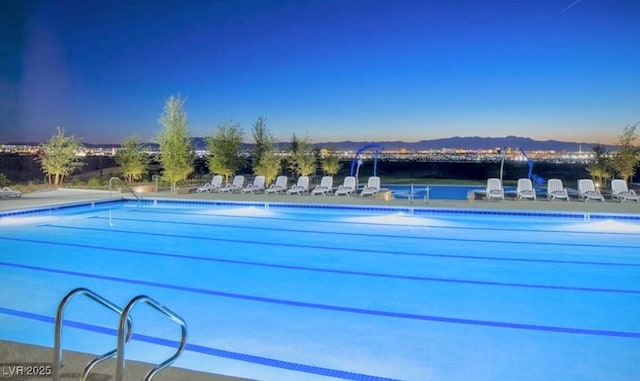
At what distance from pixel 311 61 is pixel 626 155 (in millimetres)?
11672

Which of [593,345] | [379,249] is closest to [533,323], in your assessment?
[593,345]

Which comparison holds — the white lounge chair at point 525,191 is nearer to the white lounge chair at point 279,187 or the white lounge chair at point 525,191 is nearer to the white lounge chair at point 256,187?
the white lounge chair at point 279,187

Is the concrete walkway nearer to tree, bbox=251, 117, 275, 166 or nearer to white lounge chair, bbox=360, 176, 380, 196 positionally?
white lounge chair, bbox=360, 176, 380, 196

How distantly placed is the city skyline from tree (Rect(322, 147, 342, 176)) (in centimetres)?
92

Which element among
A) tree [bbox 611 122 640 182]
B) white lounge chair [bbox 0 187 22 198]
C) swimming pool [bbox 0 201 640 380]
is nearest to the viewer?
swimming pool [bbox 0 201 640 380]

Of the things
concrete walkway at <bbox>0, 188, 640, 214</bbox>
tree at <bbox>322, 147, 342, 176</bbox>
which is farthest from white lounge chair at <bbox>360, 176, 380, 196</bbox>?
tree at <bbox>322, 147, 342, 176</bbox>

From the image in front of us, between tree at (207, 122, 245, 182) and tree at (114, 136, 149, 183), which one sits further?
tree at (207, 122, 245, 182)

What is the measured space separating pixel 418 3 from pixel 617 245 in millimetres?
11354

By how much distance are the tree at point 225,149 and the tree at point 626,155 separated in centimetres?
1206

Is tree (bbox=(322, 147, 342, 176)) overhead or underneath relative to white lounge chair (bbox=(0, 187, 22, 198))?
overhead

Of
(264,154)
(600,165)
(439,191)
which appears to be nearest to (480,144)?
(439,191)

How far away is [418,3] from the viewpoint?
16.2 meters

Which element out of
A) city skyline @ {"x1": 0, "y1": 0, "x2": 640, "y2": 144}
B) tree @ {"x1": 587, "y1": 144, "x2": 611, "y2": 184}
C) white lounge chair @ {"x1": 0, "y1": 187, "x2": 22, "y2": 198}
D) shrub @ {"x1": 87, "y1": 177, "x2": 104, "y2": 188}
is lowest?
white lounge chair @ {"x1": 0, "y1": 187, "x2": 22, "y2": 198}

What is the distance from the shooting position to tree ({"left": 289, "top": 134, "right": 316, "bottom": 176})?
693 inches
